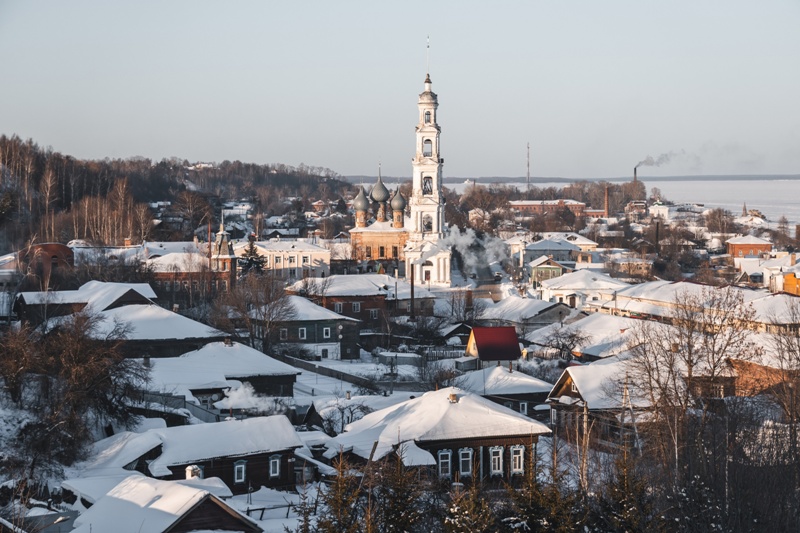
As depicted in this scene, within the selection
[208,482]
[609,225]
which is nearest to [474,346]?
[208,482]

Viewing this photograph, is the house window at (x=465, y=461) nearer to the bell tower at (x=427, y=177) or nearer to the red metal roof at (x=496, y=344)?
the red metal roof at (x=496, y=344)

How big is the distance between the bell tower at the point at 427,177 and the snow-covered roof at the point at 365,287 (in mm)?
6285

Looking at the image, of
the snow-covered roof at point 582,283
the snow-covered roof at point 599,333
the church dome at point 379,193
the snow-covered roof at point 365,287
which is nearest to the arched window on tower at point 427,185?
the snow-covered roof at point 582,283

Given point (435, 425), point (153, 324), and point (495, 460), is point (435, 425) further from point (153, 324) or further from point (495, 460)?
point (153, 324)

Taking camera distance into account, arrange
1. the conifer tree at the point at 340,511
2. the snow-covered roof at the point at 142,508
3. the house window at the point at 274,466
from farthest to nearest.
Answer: the house window at the point at 274,466 < the snow-covered roof at the point at 142,508 < the conifer tree at the point at 340,511

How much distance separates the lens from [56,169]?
6366 centimetres

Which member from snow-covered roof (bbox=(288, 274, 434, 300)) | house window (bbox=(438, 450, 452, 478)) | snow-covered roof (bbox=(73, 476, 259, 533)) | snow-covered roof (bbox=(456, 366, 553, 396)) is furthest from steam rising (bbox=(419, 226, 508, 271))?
snow-covered roof (bbox=(73, 476, 259, 533))

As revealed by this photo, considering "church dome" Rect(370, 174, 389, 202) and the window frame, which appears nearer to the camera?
the window frame

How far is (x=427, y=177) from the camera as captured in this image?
152ft

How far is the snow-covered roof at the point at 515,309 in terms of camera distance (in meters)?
37.0

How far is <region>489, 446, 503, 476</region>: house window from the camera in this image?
18781 millimetres

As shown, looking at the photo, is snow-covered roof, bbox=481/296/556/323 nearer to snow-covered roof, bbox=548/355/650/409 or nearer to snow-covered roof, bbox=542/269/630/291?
snow-covered roof, bbox=542/269/630/291

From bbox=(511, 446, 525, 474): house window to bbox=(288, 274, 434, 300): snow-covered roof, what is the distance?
18.5 m

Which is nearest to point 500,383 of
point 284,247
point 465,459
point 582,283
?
point 465,459
